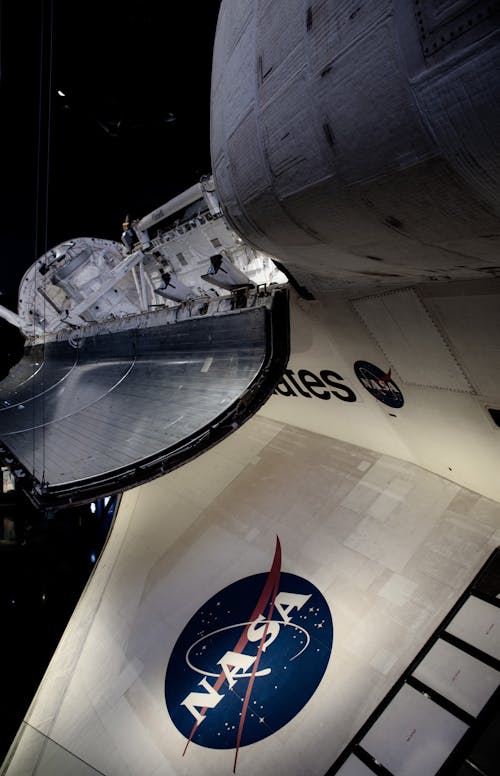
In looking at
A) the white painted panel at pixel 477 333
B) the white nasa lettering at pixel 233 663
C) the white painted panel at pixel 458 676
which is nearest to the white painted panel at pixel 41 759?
the white nasa lettering at pixel 233 663

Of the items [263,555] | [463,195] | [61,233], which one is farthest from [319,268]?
[61,233]

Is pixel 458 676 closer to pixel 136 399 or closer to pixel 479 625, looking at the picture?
pixel 479 625

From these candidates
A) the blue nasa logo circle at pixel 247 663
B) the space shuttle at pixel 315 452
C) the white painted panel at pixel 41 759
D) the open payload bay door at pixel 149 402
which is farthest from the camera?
the open payload bay door at pixel 149 402

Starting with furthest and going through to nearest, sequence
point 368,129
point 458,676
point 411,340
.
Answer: point 411,340
point 458,676
point 368,129

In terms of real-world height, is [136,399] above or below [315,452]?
above

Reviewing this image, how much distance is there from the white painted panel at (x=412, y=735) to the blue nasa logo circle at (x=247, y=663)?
702 millimetres

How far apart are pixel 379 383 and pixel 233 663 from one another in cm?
353

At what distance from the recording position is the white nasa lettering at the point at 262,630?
163 inches

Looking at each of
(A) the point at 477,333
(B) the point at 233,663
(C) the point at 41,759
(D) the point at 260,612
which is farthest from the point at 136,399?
(A) the point at 477,333

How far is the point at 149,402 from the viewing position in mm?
6336

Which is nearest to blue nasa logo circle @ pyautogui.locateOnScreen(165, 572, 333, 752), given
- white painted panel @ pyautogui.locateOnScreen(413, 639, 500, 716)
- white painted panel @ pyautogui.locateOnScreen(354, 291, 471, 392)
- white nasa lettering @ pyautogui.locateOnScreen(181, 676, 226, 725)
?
white nasa lettering @ pyautogui.locateOnScreen(181, 676, 226, 725)

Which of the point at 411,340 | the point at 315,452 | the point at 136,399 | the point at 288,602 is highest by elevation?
the point at 136,399

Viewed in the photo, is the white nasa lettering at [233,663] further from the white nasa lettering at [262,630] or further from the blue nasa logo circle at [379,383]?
the blue nasa logo circle at [379,383]

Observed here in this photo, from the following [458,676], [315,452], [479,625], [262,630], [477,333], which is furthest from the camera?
[315,452]
